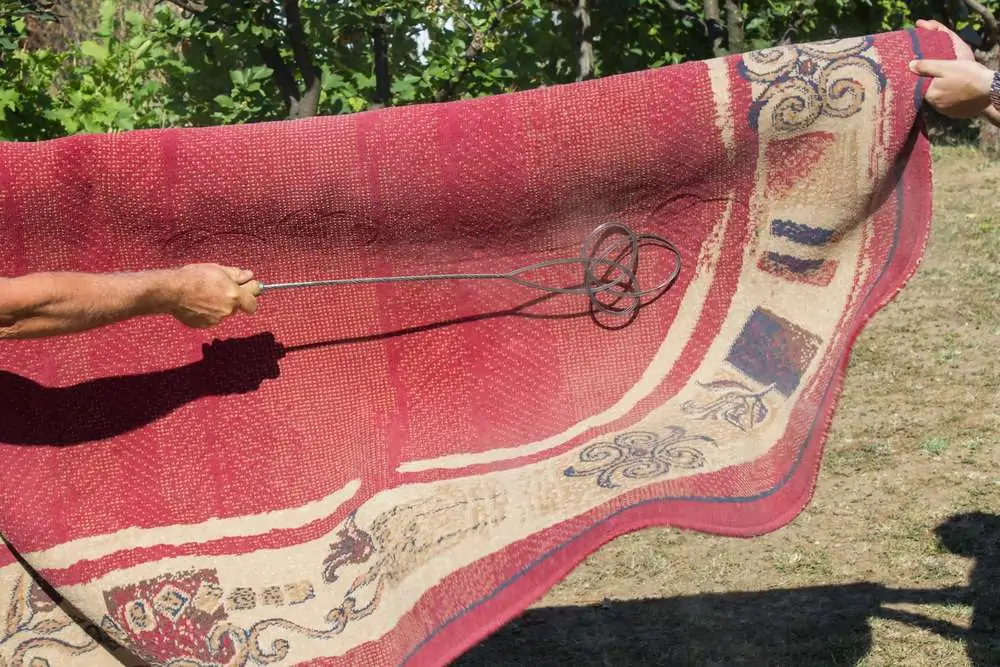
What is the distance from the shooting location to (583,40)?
19.8 ft

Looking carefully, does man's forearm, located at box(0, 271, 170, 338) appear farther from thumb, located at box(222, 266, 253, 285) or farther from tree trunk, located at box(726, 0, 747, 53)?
tree trunk, located at box(726, 0, 747, 53)

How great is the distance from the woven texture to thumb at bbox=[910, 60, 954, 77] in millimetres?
37

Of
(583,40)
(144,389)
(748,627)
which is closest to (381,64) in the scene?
(583,40)

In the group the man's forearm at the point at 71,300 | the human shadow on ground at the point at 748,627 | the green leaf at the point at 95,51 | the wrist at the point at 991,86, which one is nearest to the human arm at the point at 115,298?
the man's forearm at the point at 71,300

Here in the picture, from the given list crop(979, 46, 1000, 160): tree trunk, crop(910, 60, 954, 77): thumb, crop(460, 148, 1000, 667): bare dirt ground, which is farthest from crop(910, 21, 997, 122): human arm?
crop(979, 46, 1000, 160): tree trunk

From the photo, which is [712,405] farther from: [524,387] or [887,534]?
[887,534]

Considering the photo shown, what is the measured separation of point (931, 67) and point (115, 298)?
1.95 metres

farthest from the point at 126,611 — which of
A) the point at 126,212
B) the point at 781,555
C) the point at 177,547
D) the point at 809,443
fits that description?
the point at 781,555

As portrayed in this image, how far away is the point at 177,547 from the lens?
9.16ft

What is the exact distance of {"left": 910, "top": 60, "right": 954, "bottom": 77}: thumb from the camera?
2814 millimetres

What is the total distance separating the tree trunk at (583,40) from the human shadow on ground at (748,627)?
9.50ft

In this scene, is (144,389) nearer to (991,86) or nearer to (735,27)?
(991,86)

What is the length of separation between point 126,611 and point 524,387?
1100mm

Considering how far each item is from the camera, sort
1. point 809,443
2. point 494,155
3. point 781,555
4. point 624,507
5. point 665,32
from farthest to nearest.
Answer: point 665,32 < point 781,555 < point 494,155 < point 809,443 < point 624,507
